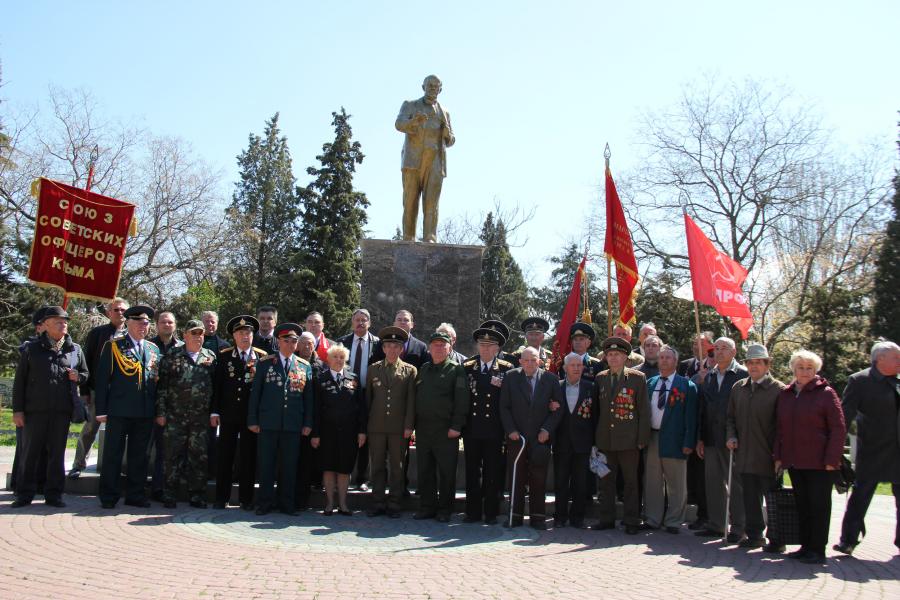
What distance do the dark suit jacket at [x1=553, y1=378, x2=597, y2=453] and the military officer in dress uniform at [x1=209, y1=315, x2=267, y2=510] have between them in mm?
3166

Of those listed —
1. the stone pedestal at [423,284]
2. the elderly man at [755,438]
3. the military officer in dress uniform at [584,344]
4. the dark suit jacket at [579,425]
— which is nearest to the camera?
the elderly man at [755,438]

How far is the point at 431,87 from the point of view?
1164 cm

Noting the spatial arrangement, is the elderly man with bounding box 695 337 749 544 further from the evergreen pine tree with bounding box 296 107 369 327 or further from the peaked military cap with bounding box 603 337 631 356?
the evergreen pine tree with bounding box 296 107 369 327

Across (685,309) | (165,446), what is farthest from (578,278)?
(685,309)

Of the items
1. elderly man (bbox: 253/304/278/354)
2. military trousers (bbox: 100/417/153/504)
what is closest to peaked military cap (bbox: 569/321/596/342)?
elderly man (bbox: 253/304/278/354)

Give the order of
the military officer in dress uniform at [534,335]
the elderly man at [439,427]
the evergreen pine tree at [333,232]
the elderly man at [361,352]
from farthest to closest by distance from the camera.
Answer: the evergreen pine tree at [333,232] < the military officer in dress uniform at [534,335] < the elderly man at [361,352] < the elderly man at [439,427]

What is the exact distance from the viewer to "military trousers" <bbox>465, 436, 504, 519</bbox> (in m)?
7.97

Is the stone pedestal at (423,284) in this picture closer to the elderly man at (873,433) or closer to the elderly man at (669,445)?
the elderly man at (669,445)

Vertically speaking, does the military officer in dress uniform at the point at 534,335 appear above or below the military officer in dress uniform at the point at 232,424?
above

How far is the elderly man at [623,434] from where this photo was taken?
7707mm

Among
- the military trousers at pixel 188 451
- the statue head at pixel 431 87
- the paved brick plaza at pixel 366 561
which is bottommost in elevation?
the paved brick plaza at pixel 366 561

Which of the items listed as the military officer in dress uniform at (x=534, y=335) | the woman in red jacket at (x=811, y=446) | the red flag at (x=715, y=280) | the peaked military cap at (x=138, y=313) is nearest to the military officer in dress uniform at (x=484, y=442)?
the military officer in dress uniform at (x=534, y=335)

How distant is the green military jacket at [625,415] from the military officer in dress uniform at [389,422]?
6.34 ft

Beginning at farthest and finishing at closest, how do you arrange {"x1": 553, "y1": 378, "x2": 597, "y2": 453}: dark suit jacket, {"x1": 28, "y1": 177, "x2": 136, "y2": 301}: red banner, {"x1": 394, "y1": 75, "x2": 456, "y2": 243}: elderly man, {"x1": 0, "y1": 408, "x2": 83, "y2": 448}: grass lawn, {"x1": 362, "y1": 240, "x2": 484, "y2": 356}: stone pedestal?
1. {"x1": 0, "y1": 408, "x2": 83, "y2": 448}: grass lawn
2. {"x1": 394, "y1": 75, "x2": 456, "y2": 243}: elderly man
3. {"x1": 362, "y1": 240, "x2": 484, "y2": 356}: stone pedestal
4. {"x1": 28, "y1": 177, "x2": 136, "y2": 301}: red banner
5. {"x1": 553, "y1": 378, "x2": 597, "y2": 453}: dark suit jacket
